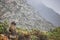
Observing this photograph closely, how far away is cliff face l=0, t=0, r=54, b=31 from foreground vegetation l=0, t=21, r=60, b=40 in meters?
0.20

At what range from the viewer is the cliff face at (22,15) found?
9492 mm

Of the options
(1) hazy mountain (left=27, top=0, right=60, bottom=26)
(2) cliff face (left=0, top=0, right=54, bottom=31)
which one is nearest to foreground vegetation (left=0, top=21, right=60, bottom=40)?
(2) cliff face (left=0, top=0, right=54, bottom=31)

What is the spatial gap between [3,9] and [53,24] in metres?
2.32

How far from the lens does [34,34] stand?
931 cm

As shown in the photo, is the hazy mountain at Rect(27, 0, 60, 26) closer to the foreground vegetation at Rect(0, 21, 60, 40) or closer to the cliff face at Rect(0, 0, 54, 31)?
the cliff face at Rect(0, 0, 54, 31)

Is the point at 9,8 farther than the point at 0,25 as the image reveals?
Yes

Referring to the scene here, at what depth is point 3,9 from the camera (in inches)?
385

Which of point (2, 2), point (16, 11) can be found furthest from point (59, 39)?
point (2, 2)

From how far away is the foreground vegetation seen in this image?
9119mm

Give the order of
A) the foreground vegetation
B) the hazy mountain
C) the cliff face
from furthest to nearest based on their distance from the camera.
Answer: the hazy mountain < the cliff face < the foreground vegetation

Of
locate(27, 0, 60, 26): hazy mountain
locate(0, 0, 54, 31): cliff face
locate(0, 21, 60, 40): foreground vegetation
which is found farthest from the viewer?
locate(27, 0, 60, 26): hazy mountain

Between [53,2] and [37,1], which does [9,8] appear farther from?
[53,2]

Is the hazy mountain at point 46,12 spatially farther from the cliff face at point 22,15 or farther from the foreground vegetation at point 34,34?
the foreground vegetation at point 34,34

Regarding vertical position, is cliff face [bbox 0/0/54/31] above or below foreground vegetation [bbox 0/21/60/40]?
above
